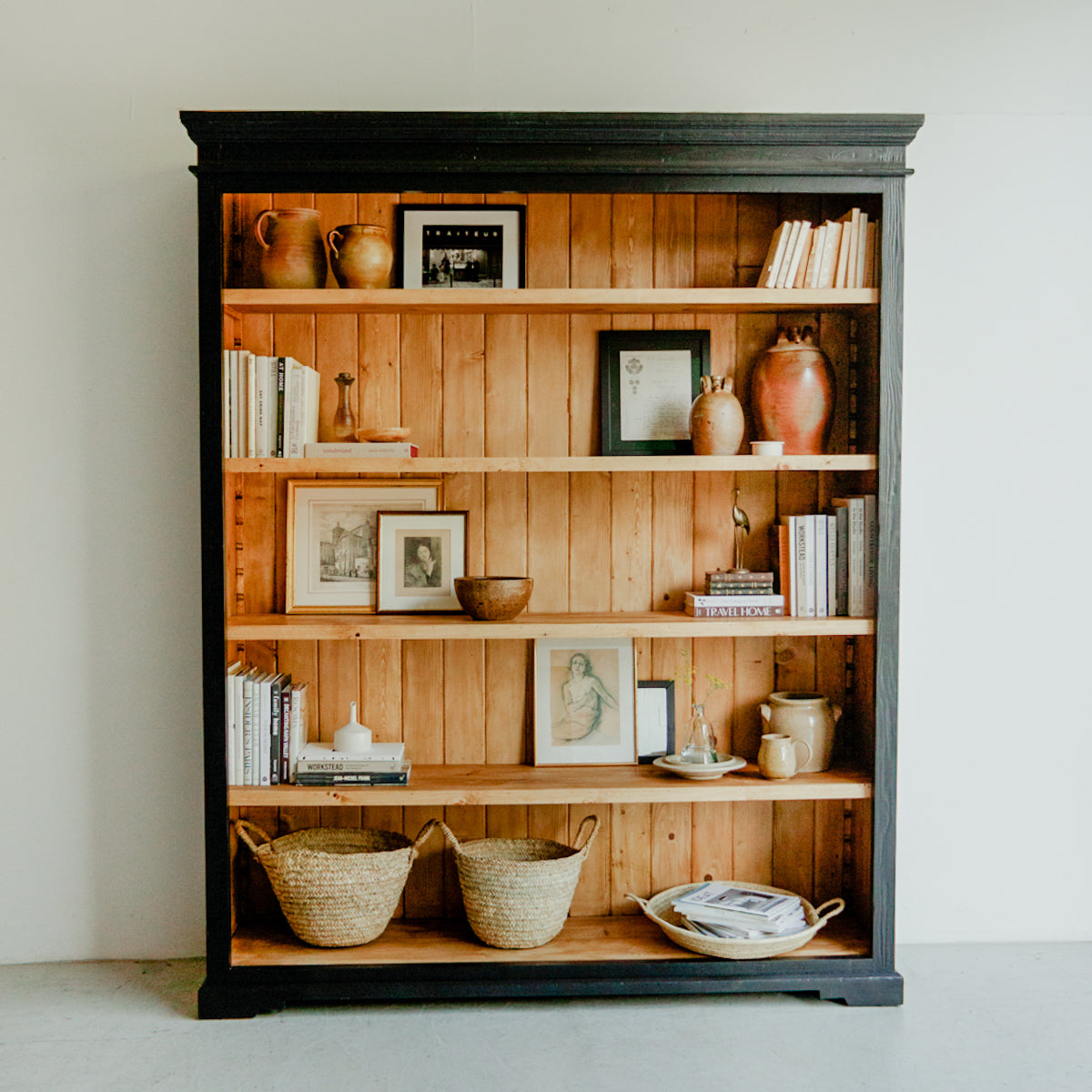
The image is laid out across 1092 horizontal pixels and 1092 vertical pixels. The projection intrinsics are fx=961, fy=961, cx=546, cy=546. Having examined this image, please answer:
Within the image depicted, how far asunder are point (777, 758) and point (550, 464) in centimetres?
94

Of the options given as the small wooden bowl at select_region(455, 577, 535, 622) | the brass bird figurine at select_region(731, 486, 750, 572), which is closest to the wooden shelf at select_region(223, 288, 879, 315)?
the brass bird figurine at select_region(731, 486, 750, 572)

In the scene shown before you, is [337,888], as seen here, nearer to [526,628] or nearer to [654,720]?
[526,628]

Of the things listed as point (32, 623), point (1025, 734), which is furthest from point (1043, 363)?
point (32, 623)

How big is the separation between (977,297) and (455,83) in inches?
62.0

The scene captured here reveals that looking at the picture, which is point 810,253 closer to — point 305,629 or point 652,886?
point 305,629

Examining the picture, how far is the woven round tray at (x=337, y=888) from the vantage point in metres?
2.33

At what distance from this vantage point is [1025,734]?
2.76 meters

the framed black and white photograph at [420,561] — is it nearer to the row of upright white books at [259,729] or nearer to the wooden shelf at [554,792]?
the row of upright white books at [259,729]

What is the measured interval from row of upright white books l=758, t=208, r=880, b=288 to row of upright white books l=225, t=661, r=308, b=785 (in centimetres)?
161

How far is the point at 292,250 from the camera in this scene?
242cm

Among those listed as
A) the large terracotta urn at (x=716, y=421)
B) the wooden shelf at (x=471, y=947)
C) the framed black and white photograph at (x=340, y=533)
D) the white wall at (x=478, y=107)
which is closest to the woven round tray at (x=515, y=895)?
the wooden shelf at (x=471, y=947)

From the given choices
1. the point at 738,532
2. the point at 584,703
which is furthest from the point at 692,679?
the point at 738,532

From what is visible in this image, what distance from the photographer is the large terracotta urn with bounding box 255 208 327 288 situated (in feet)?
7.93

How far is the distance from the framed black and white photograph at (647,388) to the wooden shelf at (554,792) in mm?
885
